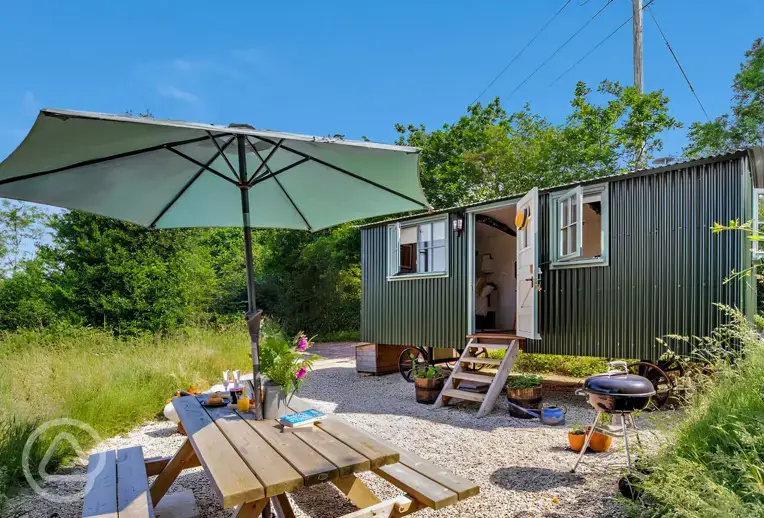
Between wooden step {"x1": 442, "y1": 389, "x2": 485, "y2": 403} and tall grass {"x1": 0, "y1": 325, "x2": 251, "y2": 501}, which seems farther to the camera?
wooden step {"x1": 442, "y1": 389, "x2": 485, "y2": 403}

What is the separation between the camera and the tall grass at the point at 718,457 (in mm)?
1940

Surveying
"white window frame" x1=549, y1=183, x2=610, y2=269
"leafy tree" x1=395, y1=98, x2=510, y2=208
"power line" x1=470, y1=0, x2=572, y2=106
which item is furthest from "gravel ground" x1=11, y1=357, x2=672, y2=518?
"power line" x1=470, y1=0, x2=572, y2=106

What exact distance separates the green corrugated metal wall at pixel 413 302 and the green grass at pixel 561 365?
183cm

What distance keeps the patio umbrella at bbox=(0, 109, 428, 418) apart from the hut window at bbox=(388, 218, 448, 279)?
3485mm

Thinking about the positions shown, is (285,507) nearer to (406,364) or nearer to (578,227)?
(578,227)

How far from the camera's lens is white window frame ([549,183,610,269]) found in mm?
5489

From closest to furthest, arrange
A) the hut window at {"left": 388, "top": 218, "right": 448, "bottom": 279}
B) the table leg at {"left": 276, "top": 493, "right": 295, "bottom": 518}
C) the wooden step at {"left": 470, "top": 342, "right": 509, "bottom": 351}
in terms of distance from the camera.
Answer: the table leg at {"left": 276, "top": 493, "right": 295, "bottom": 518} → the wooden step at {"left": 470, "top": 342, "right": 509, "bottom": 351} → the hut window at {"left": 388, "top": 218, "right": 448, "bottom": 279}

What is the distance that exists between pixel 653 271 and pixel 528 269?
1.32 m

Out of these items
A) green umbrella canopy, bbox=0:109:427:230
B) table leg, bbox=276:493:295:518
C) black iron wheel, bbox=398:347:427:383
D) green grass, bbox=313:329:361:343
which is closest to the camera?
green umbrella canopy, bbox=0:109:427:230

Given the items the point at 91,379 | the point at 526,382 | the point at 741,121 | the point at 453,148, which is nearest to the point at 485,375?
the point at 526,382

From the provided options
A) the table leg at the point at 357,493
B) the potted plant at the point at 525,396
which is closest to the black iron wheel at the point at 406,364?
the potted plant at the point at 525,396

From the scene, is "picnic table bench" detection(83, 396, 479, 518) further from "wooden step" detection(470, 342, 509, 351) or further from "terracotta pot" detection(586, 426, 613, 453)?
"wooden step" detection(470, 342, 509, 351)

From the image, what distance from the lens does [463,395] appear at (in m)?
5.48

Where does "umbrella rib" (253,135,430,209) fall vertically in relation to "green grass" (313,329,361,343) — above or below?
above
